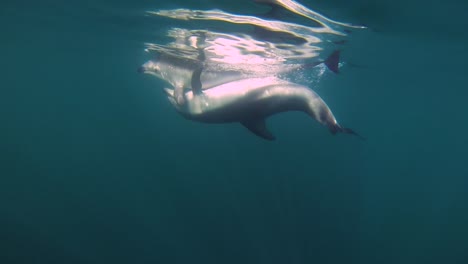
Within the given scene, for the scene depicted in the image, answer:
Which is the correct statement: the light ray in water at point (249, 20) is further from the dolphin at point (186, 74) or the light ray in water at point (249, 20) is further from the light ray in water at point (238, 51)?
the dolphin at point (186, 74)

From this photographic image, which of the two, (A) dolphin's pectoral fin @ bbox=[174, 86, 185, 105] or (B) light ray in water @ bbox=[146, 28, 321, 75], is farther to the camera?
(B) light ray in water @ bbox=[146, 28, 321, 75]

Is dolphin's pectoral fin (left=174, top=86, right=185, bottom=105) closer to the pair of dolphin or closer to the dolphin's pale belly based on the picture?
the pair of dolphin

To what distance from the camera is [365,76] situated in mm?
29234

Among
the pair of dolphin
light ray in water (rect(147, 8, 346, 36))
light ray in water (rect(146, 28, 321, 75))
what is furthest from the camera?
light ray in water (rect(146, 28, 321, 75))

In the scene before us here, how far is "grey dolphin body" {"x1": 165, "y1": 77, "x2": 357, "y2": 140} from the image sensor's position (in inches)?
200

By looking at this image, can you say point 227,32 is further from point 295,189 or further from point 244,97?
point 295,189

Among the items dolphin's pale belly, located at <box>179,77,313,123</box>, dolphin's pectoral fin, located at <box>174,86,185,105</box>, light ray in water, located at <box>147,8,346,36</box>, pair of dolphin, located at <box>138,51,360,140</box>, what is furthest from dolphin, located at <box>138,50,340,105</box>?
light ray in water, located at <box>147,8,346,36</box>

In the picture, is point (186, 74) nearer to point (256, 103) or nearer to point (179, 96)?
point (179, 96)

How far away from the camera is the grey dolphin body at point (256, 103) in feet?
16.6

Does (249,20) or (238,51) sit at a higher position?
(249,20)

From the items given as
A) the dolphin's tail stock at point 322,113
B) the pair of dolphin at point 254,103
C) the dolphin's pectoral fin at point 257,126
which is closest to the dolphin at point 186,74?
the pair of dolphin at point 254,103

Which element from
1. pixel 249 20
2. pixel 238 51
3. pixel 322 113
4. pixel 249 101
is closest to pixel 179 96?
pixel 249 101

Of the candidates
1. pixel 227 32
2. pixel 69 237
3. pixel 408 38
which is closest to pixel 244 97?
pixel 227 32

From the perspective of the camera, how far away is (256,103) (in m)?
5.35
